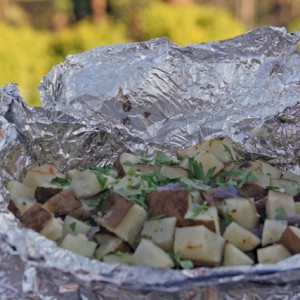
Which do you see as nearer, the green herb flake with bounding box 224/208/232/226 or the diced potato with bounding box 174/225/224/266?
the diced potato with bounding box 174/225/224/266

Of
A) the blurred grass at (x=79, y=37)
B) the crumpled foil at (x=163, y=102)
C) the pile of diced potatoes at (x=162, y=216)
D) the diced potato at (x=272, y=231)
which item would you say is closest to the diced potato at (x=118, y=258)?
the pile of diced potatoes at (x=162, y=216)

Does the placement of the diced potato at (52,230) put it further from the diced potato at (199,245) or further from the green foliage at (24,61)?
the green foliage at (24,61)

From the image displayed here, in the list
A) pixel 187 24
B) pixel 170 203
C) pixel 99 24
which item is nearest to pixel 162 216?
pixel 170 203

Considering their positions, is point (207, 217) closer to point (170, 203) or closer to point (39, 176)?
point (170, 203)

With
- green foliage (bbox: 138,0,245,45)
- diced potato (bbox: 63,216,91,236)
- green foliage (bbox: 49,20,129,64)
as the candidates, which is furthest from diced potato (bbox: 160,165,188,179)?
green foliage (bbox: 138,0,245,45)

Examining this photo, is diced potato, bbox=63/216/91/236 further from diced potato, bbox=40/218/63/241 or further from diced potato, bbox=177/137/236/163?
diced potato, bbox=177/137/236/163

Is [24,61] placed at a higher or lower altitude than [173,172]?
higher
